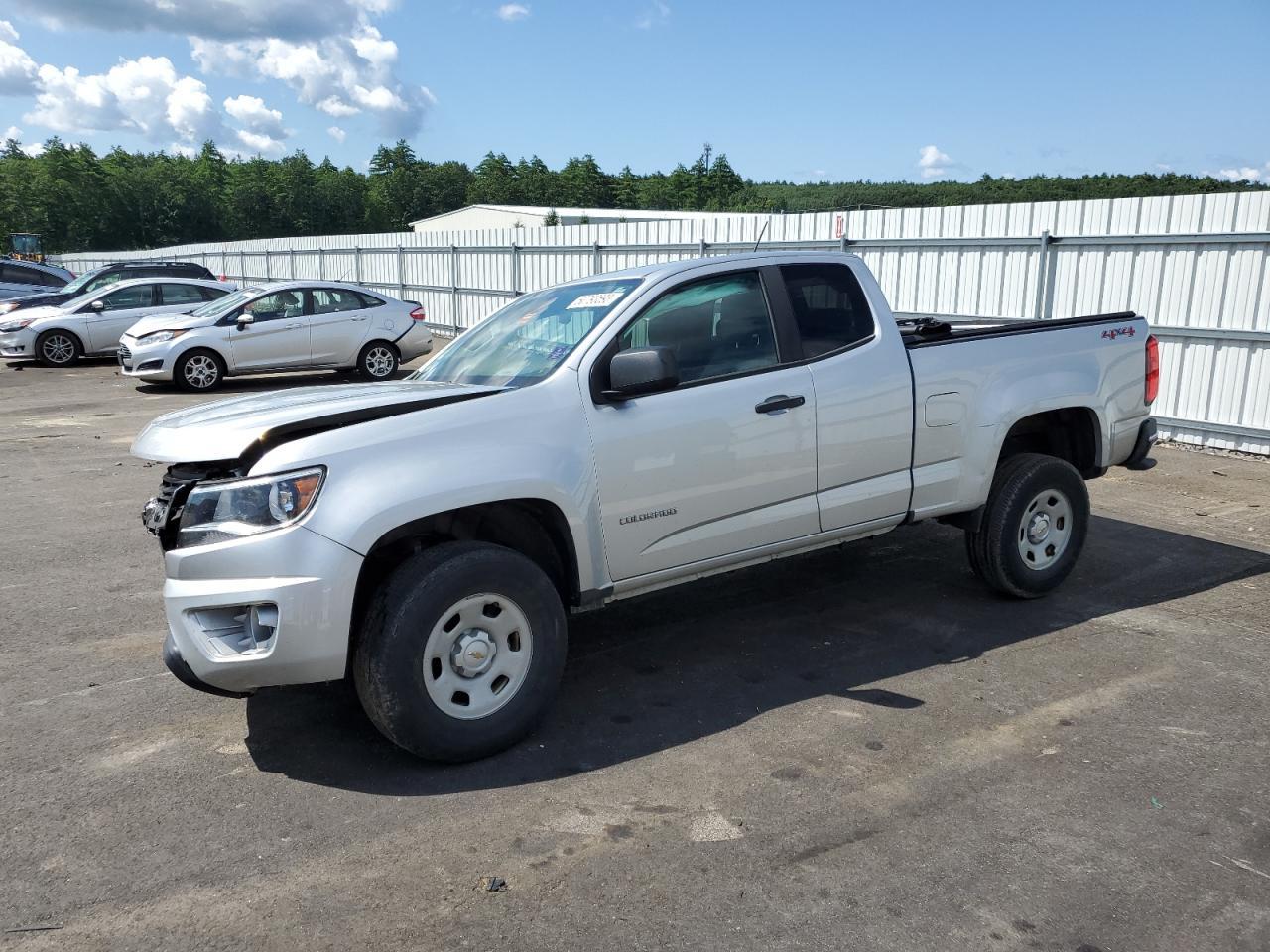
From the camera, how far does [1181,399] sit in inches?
401

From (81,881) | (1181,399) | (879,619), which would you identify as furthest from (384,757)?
(1181,399)

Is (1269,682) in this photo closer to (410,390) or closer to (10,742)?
(410,390)

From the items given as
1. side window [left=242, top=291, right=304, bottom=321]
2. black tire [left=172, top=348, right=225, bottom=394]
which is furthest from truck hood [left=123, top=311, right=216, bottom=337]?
side window [left=242, top=291, right=304, bottom=321]

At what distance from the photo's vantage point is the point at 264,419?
3.96 metres

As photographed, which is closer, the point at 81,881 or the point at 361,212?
the point at 81,881

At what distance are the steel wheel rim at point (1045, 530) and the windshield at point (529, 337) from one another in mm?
2657

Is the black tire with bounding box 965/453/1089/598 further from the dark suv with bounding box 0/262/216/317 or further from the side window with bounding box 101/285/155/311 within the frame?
the dark suv with bounding box 0/262/216/317

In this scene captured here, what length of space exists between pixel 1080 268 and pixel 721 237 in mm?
5494

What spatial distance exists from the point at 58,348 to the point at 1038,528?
1843 centimetres

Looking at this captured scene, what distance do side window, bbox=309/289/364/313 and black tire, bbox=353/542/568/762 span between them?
496 inches

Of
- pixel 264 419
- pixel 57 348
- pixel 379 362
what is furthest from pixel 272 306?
pixel 264 419

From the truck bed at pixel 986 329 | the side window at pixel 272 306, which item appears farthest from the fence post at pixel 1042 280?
the side window at pixel 272 306

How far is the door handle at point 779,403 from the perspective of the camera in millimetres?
4672

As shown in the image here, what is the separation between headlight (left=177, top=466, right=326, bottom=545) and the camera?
3678 mm
